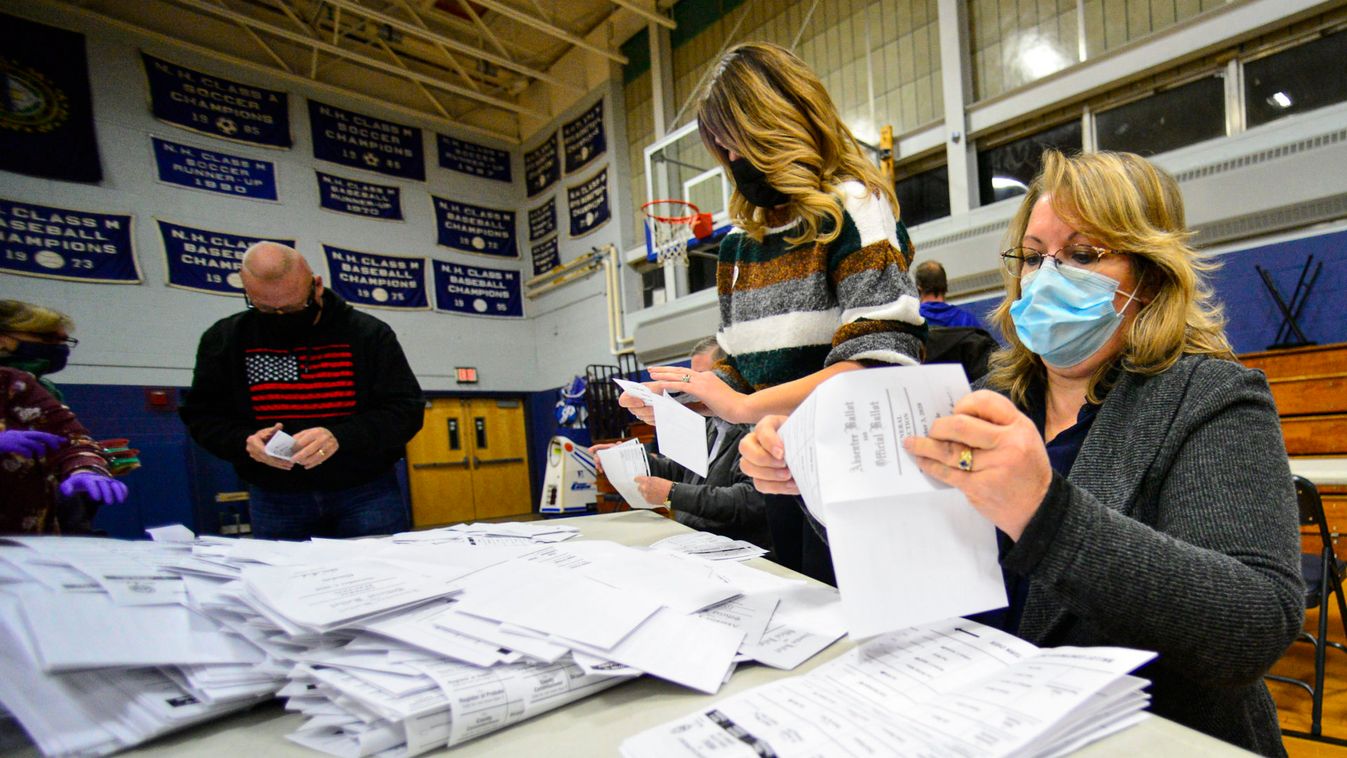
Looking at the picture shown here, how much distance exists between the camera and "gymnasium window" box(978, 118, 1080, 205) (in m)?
4.07

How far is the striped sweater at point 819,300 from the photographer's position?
939mm

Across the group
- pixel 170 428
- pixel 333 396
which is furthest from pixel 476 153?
pixel 333 396

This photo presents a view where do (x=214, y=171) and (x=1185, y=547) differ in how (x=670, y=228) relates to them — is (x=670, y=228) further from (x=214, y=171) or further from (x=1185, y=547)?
(x=1185, y=547)

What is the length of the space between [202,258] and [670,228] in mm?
4940

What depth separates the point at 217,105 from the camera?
20.5 feet

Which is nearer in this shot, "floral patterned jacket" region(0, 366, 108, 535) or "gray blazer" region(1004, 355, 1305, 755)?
"gray blazer" region(1004, 355, 1305, 755)

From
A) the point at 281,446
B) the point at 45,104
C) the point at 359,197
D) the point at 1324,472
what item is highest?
the point at 45,104

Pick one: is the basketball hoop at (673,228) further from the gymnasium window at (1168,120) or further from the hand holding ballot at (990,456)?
the hand holding ballot at (990,456)

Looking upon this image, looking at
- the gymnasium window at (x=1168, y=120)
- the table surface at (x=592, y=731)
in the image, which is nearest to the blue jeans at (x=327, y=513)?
the table surface at (x=592, y=731)

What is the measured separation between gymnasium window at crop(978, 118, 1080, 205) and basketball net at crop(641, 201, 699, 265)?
7.98 feet

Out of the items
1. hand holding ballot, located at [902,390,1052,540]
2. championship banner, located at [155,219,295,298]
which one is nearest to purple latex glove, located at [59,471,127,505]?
hand holding ballot, located at [902,390,1052,540]

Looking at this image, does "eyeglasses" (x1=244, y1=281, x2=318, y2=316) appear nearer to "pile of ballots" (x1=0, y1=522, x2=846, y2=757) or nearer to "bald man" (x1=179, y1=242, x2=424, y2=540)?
"bald man" (x1=179, y1=242, x2=424, y2=540)

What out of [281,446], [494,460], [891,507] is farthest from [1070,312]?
[494,460]

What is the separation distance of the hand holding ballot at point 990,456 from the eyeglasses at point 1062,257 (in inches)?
17.9
